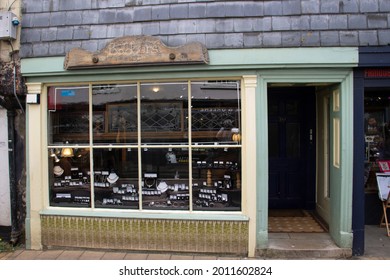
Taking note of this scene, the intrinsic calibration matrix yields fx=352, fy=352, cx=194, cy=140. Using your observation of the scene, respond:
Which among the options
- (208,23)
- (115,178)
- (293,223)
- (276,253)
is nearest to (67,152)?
(115,178)

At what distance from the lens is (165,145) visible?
5.47 meters

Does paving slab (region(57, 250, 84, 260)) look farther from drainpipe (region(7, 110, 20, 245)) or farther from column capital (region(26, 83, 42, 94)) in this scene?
column capital (region(26, 83, 42, 94))

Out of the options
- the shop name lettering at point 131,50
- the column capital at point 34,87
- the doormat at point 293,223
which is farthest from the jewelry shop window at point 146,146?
the doormat at point 293,223

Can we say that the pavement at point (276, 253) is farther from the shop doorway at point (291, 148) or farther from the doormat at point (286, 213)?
the shop doorway at point (291, 148)

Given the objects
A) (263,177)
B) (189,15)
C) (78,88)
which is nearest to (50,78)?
(78,88)

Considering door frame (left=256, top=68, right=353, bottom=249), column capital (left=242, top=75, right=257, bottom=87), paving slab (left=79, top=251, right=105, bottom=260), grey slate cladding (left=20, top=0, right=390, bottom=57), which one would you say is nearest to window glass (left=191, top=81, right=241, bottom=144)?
column capital (left=242, top=75, right=257, bottom=87)

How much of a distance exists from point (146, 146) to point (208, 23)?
81.6 inches

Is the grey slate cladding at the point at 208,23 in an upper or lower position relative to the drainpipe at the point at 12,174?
upper

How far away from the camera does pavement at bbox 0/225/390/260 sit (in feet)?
16.9

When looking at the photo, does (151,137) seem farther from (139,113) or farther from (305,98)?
(305,98)

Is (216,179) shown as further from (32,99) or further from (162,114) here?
(32,99)

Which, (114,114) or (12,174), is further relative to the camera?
(12,174)

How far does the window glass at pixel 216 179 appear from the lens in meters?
5.40

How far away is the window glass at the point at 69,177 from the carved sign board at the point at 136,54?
1.41 m
